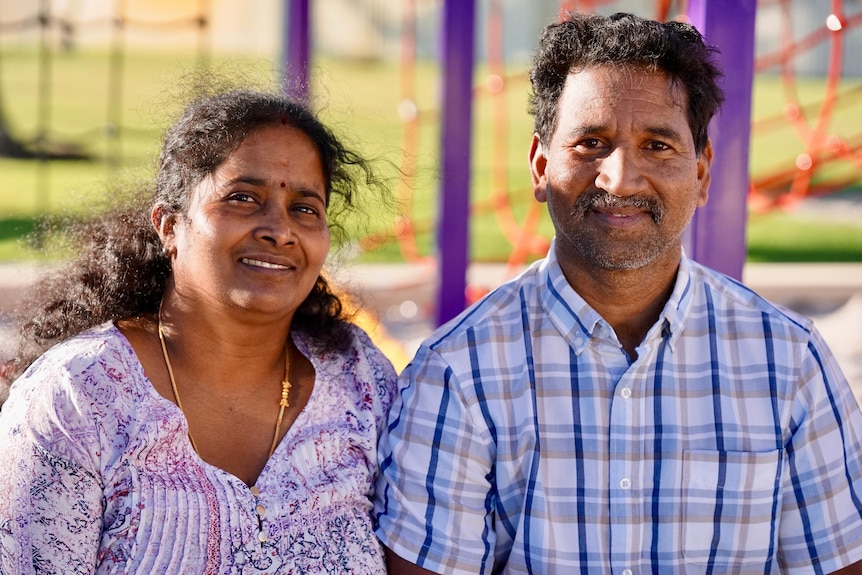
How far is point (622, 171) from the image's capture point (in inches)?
90.8

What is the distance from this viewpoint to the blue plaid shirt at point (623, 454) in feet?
7.38

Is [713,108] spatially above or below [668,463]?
above

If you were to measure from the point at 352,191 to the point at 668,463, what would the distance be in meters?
1.03

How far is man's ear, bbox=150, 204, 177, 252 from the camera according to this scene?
2401 millimetres

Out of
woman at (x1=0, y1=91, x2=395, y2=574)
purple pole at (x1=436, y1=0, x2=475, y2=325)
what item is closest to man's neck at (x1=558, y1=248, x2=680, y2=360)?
woman at (x1=0, y1=91, x2=395, y2=574)

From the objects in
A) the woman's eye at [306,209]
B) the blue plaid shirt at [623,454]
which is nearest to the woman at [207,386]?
the woman's eye at [306,209]

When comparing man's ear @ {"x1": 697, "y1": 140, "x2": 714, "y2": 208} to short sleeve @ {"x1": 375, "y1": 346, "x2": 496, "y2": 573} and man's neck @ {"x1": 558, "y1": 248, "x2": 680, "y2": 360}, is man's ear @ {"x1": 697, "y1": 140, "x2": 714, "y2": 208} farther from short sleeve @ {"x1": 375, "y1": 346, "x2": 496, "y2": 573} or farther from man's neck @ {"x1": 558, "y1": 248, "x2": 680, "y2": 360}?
short sleeve @ {"x1": 375, "y1": 346, "x2": 496, "y2": 573}

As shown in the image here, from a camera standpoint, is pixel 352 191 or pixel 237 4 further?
pixel 237 4

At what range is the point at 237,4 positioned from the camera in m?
22.8

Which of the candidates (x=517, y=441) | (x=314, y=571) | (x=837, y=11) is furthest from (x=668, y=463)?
(x=837, y=11)

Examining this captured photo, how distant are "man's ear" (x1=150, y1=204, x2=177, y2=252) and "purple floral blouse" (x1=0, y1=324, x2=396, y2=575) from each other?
0.78ft

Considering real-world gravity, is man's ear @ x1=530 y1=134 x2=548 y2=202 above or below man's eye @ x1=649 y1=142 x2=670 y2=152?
below

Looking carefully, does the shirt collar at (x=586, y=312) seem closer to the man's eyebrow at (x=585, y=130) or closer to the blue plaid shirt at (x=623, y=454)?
the blue plaid shirt at (x=623, y=454)

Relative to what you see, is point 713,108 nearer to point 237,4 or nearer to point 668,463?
point 668,463
